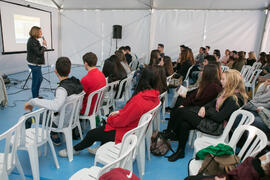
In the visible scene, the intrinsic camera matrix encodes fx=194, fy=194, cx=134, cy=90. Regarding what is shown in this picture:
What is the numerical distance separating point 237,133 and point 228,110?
1.39 ft

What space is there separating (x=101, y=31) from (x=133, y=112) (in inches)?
291

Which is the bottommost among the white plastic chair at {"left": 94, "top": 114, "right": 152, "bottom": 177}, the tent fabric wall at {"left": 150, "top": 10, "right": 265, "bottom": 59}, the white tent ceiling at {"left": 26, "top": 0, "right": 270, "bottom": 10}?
the white plastic chair at {"left": 94, "top": 114, "right": 152, "bottom": 177}

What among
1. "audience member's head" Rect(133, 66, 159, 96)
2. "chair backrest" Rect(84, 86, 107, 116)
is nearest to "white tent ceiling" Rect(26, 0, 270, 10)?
"chair backrest" Rect(84, 86, 107, 116)

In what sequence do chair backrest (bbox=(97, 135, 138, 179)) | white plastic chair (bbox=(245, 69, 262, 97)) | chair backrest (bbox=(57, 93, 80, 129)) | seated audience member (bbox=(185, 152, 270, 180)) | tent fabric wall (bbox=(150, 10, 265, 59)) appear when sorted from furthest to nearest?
tent fabric wall (bbox=(150, 10, 265, 59))
white plastic chair (bbox=(245, 69, 262, 97))
chair backrest (bbox=(57, 93, 80, 129))
seated audience member (bbox=(185, 152, 270, 180))
chair backrest (bbox=(97, 135, 138, 179))

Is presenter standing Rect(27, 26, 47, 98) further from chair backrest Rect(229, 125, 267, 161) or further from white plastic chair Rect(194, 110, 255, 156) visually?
chair backrest Rect(229, 125, 267, 161)

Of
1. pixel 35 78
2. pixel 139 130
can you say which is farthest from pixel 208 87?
pixel 35 78

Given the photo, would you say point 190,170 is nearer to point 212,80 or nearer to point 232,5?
point 212,80

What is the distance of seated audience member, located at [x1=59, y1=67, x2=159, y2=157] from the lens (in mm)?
1771

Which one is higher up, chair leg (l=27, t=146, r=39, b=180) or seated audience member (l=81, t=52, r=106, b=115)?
seated audience member (l=81, t=52, r=106, b=115)

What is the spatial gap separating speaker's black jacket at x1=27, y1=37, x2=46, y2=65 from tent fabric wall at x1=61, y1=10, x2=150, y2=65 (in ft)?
15.7

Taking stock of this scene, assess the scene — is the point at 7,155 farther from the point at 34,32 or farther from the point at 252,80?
the point at 252,80

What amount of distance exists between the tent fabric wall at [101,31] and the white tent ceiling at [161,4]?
0.30 meters

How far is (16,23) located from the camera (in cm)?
583

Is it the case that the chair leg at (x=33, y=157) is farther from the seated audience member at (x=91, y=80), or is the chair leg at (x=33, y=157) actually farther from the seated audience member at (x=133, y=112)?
the seated audience member at (x=91, y=80)
